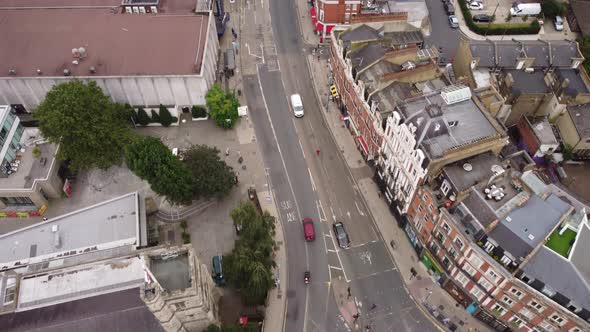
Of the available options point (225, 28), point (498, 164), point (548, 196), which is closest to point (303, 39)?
point (225, 28)

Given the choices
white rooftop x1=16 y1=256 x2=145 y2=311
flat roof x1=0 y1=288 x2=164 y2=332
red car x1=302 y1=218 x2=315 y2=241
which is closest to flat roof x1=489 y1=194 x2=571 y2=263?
red car x1=302 y1=218 x2=315 y2=241

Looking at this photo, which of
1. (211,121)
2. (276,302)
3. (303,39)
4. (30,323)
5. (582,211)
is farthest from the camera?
(303,39)

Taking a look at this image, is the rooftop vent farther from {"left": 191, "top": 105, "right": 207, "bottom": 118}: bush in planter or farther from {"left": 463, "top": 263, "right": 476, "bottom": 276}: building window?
{"left": 191, "top": 105, "right": 207, "bottom": 118}: bush in planter

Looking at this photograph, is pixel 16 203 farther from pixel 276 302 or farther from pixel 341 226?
pixel 341 226

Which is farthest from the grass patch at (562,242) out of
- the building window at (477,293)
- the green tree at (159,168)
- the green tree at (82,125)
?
the green tree at (82,125)

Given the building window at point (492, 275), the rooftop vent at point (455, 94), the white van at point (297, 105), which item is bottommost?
the white van at point (297, 105)

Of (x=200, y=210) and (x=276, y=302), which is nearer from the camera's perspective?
(x=276, y=302)

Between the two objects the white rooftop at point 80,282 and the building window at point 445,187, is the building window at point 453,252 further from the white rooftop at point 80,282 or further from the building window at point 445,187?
the white rooftop at point 80,282
